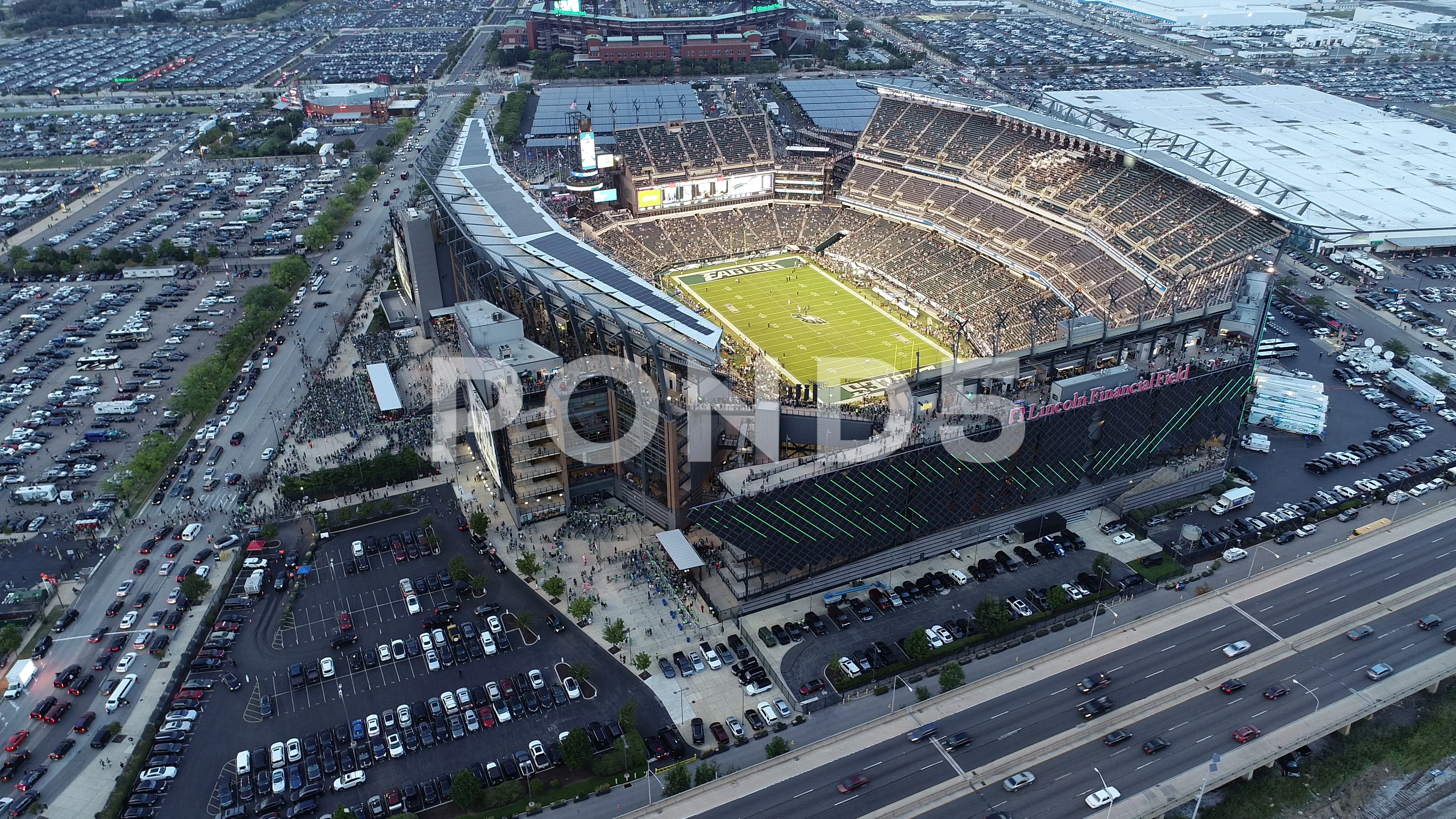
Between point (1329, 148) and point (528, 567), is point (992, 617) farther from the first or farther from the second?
point (1329, 148)

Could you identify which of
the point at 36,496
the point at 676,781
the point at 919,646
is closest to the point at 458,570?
the point at 676,781

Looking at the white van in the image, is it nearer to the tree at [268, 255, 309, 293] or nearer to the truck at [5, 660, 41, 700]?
the truck at [5, 660, 41, 700]

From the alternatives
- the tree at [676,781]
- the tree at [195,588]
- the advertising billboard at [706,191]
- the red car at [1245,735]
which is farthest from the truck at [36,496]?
the red car at [1245,735]

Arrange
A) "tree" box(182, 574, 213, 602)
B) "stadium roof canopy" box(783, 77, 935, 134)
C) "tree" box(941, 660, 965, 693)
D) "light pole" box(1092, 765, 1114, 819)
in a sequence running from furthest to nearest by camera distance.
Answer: "stadium roof canopy" box(783, 77, 935, 134)
"tree" box(182, 574, 213, 602)
"tree" box(941, 660, 965, 693)
"light pole" box(1092, 765, 1114, 819)

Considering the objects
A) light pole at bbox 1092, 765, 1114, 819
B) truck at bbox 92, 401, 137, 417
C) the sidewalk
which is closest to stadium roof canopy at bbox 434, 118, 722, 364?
truck at bbox 92, 401, 137, 417

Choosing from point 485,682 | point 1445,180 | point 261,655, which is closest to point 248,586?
point 261,655

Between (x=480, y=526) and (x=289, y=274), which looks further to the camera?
(x=289, y=274)

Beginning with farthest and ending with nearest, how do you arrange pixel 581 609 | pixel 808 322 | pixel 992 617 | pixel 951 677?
pixel 808 322 → pixel 581 609 → pixel 992 617 → pixel 951 677
